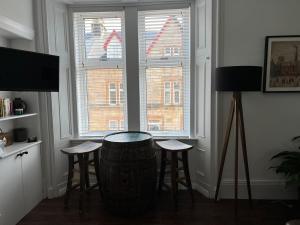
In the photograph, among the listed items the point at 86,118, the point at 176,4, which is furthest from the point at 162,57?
the point at 86,118

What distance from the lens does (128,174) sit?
2.06 m

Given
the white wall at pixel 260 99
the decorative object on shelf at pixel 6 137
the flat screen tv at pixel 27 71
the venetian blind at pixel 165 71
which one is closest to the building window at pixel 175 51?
the venetian blind at pixel 165 71

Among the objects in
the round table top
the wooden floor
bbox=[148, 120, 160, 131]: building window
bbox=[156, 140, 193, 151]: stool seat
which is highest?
bbox=[148, 120, 160, 131]: building window

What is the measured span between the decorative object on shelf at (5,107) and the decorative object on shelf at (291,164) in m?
2.95

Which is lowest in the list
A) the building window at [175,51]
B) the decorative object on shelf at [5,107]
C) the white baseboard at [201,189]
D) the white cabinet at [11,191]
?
the white baseboard at [201,189]

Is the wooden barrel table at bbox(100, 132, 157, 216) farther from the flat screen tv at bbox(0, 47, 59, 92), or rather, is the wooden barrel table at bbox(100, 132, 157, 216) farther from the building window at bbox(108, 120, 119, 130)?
the flat screen tv at bbox(0, 47, 59, 92)

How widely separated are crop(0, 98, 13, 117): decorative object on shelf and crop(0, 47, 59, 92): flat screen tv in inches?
16.2

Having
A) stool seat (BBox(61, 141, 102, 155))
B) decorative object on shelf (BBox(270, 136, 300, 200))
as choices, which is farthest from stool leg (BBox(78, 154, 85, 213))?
decorative object on shelf (BBox(270, 136, 300, 200))

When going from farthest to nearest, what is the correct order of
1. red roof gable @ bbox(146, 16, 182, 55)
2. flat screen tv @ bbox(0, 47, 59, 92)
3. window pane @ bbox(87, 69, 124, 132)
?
window pane @ bbox(87, 69, 124, 132) < red roof gable @ bbox(146, 16, 182, 55) < flat screen tv @ bbox(0, 47, 59, 92)

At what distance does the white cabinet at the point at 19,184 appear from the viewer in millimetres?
1955

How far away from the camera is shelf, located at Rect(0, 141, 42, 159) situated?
199 centimetres

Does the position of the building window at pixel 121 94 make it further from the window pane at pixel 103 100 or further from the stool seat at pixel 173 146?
the stool seat at pixel 173 146

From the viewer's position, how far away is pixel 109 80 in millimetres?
2891

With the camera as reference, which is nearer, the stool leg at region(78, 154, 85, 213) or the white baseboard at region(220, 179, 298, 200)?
the stool leg at region(78, 154, 85, 213)
